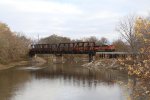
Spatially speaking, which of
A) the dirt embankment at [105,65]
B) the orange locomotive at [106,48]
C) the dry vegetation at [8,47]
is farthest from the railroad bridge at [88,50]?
the dry vegetation at [8,47]

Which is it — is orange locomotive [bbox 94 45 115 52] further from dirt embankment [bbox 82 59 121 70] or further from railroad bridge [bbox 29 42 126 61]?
dirt embankment [bbox 82 59 121 70]

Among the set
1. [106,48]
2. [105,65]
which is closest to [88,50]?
[106,48]

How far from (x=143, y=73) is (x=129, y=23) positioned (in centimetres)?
5237

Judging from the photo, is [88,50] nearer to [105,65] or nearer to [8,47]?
[105,65]

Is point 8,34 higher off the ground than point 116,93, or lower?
higher

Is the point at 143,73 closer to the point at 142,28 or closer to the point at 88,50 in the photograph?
the point at 142,28

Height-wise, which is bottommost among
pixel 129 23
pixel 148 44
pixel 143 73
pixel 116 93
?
pixel 116 93

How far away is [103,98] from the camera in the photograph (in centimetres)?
2773

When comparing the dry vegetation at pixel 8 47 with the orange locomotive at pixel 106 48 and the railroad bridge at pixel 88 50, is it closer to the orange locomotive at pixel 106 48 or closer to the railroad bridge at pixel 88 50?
the railroad bridge at pixel 88 50

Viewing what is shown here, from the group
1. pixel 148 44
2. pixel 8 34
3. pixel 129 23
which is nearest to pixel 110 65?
pixel 129 23

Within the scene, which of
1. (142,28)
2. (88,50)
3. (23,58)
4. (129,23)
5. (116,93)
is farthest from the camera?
(23,58)

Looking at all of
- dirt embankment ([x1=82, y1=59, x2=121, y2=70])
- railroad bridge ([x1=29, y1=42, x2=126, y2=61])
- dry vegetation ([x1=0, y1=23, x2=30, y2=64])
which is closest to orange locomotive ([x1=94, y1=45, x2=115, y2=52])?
railroad bridge ([x1=29, y1=42, x2=126, y2=61])

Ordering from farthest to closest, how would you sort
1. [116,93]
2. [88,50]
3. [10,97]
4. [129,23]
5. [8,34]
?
[88,50] → [8,34] → [129,23] → [116,93] → [10,97]

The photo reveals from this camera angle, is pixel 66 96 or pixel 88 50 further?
pixel 88 50
